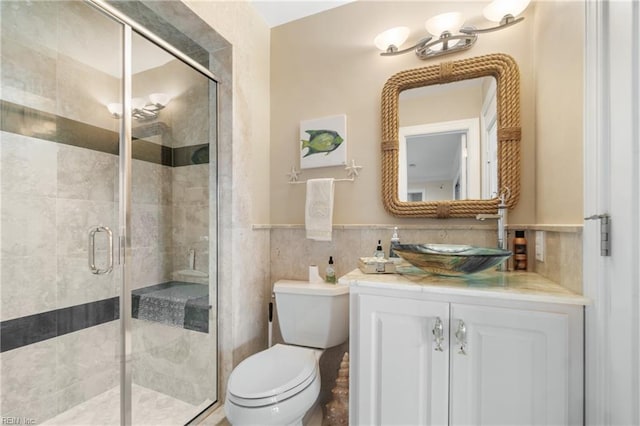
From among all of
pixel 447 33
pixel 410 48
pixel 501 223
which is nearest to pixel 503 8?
pixel 447 33

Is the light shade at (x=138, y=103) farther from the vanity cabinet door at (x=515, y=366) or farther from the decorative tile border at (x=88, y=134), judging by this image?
the vanity cabinet door at (x=515, y=366)

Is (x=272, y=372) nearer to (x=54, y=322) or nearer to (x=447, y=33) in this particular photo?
(x=54, y=322)

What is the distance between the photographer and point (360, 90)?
165cm

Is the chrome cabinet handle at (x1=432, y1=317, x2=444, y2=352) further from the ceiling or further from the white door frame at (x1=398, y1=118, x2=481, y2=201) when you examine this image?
the ceiling

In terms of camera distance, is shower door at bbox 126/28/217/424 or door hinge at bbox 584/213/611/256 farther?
shower door at bbox 126/28/217/424

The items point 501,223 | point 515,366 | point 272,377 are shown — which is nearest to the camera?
point 515,366

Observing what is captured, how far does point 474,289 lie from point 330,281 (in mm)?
826

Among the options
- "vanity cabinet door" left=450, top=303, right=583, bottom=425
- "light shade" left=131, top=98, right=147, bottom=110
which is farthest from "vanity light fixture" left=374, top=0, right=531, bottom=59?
"light shade" left=131, top=98, right=147, bottom=110

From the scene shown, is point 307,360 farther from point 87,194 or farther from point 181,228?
point 87,194

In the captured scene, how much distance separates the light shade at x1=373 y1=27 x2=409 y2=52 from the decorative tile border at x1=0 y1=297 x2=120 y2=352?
2035 millimetres

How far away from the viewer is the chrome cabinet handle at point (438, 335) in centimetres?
95

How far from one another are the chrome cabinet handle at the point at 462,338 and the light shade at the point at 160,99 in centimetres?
202

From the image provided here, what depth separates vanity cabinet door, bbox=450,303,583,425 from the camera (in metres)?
0.82

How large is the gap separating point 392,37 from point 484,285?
52.4 inches
